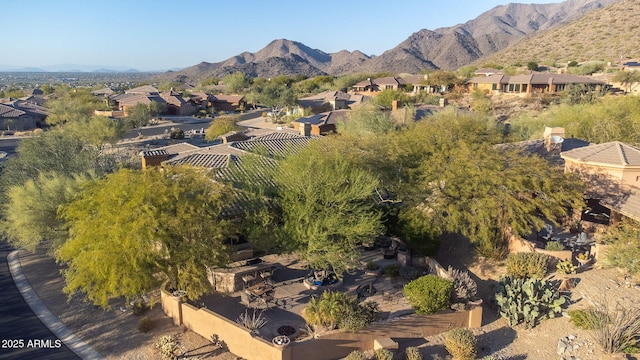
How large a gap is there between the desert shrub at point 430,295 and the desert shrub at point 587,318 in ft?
14.2

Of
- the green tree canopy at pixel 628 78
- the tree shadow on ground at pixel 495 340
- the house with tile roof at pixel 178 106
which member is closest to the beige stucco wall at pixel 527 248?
the tree shadow on ground at pixel 495 340

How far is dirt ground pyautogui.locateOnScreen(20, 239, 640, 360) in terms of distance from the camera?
14523mm

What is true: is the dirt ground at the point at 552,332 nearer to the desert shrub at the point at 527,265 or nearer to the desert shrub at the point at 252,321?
the desert shrub at the point at 527,265

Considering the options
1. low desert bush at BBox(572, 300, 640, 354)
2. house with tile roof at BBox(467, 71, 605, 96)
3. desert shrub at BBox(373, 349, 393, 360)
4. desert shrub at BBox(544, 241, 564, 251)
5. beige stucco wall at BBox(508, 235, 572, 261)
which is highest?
house with tile roof at BBox(467, 71, 605, 96)

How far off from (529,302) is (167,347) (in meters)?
12.5

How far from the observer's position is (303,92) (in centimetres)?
10188

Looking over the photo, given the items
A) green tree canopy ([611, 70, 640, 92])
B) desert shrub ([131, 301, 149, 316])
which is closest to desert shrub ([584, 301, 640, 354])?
desert shrub ([131, 301, 149, 316])

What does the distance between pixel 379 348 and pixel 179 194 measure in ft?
28.5

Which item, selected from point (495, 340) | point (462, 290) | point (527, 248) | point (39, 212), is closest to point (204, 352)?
point (462, 290)

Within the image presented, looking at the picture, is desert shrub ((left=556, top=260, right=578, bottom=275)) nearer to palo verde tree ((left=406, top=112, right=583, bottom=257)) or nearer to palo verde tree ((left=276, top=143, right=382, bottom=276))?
palo verde tree ((left=406, top=112, right=583, bottom=257))

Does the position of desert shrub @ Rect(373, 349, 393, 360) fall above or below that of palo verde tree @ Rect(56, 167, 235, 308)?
below

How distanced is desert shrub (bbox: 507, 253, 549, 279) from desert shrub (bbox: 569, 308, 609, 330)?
2268mm

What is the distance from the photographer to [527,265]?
18.2 meters

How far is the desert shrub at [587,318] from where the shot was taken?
Answer: 585 inches
